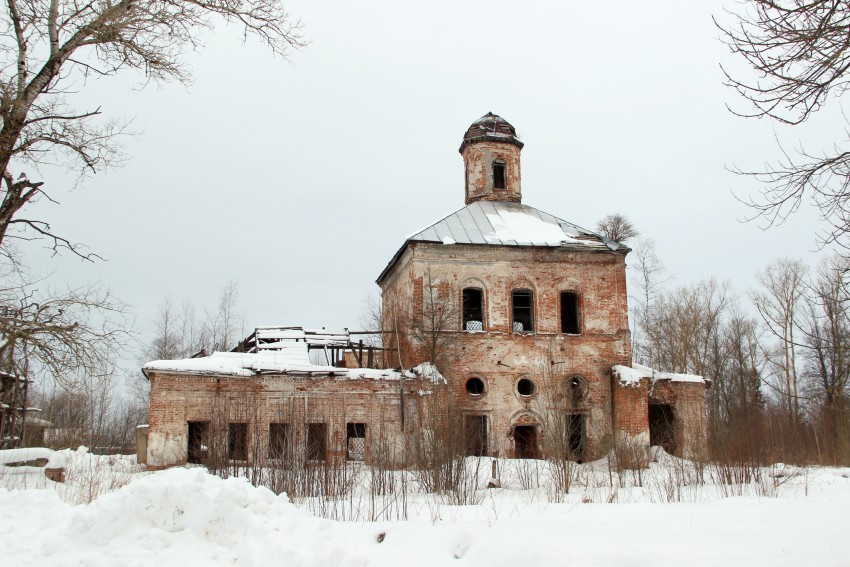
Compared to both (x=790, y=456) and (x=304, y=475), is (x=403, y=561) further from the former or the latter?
(x=790, y=456)

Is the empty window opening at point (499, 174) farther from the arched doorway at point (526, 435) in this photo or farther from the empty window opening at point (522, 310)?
the arched doorway at point (526, 435)

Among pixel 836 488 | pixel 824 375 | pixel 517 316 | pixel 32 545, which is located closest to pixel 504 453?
pixel 517 316

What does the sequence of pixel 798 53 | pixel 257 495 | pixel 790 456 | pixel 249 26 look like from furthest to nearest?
pixel 790 456 < pixel 249 26 < pixel 257 495 < pixel 798 53

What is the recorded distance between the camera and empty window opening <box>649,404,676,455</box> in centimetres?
2298

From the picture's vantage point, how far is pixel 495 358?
871 inches

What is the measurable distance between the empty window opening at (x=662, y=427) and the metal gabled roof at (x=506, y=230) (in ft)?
18.1

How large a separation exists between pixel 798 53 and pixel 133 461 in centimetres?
2081

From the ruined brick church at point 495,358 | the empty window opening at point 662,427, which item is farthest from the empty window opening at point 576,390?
the empty window opening at point 662,427

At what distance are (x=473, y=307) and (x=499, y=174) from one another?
587 cm

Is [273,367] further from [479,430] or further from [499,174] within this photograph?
[499,174]

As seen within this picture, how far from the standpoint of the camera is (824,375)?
3219 cm

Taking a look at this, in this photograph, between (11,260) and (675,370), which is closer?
(11,260)

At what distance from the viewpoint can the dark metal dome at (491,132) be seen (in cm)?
2650

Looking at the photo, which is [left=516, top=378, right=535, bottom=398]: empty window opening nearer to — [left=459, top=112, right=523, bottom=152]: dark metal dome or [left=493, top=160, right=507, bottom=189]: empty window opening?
[left=493, top=160, right=507, bottom=189]: empty window opening
